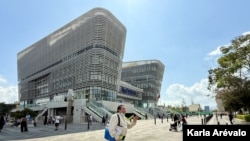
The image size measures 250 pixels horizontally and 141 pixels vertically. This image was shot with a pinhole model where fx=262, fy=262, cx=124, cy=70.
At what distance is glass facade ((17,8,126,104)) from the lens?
207 feet

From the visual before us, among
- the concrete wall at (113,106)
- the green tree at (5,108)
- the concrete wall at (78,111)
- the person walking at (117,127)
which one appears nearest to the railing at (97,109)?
the concrete wall at (78,111)

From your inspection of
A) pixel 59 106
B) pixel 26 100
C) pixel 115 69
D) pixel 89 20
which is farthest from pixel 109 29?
pixel 26 100

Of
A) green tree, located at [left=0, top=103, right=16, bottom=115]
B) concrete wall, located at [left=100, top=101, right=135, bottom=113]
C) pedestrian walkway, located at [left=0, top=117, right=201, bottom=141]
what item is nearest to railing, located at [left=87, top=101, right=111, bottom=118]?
concrete wall, located at [left=100, top=101, right=135, bottom=113]

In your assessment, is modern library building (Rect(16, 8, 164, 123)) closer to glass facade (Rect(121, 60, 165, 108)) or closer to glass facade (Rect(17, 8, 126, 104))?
glass facade (Rect(17, 8, 126, 104))

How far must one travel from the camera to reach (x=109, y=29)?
A: 66.4m

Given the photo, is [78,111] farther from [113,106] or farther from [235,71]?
[235,71]

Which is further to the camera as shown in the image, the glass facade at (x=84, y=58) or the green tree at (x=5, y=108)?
the green tree at (x=5, y=108)

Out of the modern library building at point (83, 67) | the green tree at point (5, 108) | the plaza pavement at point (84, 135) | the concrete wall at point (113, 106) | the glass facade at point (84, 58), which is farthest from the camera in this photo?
A: the green tree at point (5, 108)

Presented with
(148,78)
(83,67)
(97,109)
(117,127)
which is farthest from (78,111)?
(148,78)

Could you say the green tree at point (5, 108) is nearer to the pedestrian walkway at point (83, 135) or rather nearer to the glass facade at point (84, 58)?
the glass facade at point (84, 58)

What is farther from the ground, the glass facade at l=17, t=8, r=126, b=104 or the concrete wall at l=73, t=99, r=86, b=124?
the glass facade at l=17, t=8, r=126, b=104

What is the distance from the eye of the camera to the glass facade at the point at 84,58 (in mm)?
63062

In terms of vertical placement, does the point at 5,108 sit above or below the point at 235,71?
below

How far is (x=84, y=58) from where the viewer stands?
2569 inches
